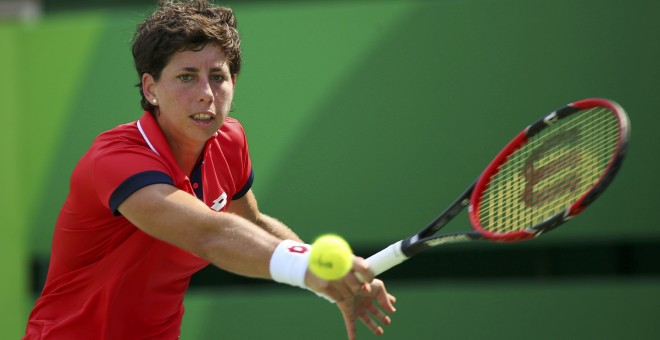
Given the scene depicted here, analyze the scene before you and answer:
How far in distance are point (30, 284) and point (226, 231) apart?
3.45 meters

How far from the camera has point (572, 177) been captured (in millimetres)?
3221

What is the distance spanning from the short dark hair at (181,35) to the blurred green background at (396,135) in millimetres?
2207

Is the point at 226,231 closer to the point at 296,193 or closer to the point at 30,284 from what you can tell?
the point at 296,193

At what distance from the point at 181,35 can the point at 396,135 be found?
2459 millimetres

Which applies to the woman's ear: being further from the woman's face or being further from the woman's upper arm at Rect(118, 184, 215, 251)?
the woman's upper arm at Rect(118, 184, 215, 251)

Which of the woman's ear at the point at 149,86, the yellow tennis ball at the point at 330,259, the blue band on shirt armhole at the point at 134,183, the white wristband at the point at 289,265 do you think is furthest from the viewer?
the woman's ear at the point at 149,86

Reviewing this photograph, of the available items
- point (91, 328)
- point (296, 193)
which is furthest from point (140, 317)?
point (296, 193)

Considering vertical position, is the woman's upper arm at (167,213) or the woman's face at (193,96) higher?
the woman's face at (193,96)

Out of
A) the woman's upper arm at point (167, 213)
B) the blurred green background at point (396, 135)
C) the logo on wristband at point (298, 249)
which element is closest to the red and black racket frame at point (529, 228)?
the logo on wristband at point (298, 249)

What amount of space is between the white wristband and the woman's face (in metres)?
0.60

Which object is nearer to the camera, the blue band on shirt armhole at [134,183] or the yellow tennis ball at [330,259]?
the yellow tennis ball at [330,259]

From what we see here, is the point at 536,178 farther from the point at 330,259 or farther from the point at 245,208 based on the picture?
the point at 330,259

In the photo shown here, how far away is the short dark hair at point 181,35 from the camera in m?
3.06

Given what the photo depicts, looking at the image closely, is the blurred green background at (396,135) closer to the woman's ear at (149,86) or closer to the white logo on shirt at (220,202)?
the white logo on shirt at (220,202)
